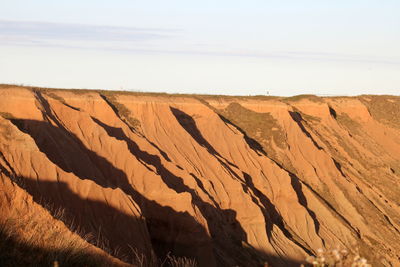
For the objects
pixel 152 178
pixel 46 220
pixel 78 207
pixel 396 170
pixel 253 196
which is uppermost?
pixel 396 170

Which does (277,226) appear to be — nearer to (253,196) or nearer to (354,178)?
(253,196)

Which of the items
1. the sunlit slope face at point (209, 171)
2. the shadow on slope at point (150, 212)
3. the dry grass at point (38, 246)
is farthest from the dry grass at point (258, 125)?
the dry grass at point (38, 246)

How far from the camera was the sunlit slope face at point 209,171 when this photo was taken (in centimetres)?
2333

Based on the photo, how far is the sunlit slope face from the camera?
23.3 m

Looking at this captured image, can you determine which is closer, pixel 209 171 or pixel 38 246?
pixel 38 246

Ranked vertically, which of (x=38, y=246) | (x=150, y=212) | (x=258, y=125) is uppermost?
(x=258, y=125)

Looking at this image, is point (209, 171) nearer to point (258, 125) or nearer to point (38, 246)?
point (258, 125)

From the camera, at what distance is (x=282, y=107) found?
56406 mm

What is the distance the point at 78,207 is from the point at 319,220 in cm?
2564

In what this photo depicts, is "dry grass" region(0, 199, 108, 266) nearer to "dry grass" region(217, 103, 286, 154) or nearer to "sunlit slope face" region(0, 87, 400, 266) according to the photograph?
"sunlit slope face" region(0, 87, 400, 266)

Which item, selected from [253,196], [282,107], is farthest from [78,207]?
[282,107]

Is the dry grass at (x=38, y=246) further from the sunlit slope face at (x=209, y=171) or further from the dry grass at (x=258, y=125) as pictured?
the dry grass at (x=258, y=125)

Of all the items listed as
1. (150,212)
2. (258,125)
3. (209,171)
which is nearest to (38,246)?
(150,212)

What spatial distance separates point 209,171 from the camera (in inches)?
1558
